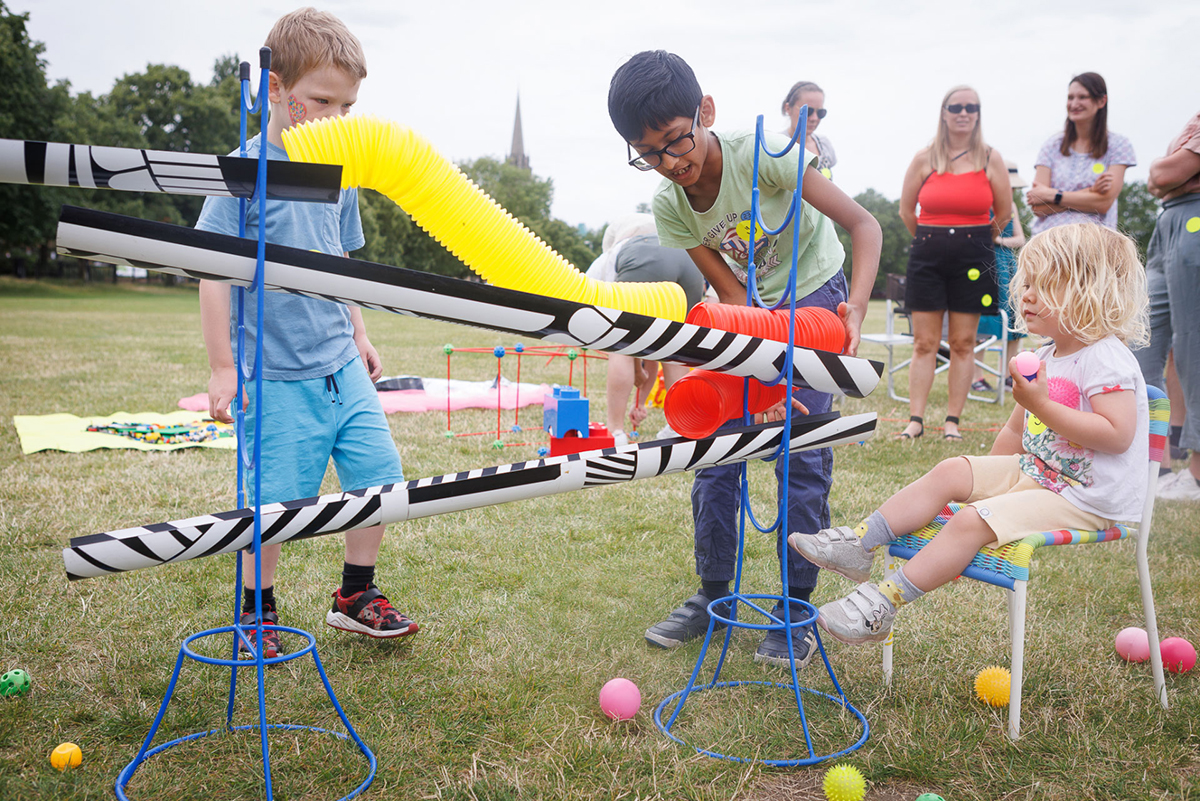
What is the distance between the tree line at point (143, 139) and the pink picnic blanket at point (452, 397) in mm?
12071

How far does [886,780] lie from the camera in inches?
80.1

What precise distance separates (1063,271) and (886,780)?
4.81ft

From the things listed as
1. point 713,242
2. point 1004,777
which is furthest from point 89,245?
point 1004,777

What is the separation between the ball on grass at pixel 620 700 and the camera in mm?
2271

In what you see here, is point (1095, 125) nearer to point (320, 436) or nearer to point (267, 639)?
point (320, 436)

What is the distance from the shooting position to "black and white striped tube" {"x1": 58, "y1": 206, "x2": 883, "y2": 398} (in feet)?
5.09

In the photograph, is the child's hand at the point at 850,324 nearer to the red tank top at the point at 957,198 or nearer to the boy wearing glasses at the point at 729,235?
the boy wearing glasses at the point at 729,235

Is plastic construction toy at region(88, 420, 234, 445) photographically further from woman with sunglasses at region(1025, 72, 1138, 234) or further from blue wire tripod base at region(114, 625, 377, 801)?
woman with sunglasses at region(1025, 72, 1138, 234)

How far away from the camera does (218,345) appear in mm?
2316

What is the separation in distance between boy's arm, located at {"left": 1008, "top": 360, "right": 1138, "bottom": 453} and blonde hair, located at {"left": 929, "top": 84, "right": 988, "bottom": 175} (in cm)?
409

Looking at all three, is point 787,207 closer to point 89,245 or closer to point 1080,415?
point 1080,415

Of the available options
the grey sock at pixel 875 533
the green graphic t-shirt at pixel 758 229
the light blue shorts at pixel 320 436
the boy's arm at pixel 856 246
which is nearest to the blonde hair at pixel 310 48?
the light blue shorts at pixel 320 436

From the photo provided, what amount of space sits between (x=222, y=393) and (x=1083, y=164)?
5.36 metres

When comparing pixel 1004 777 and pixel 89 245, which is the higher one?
pixel 89 245
